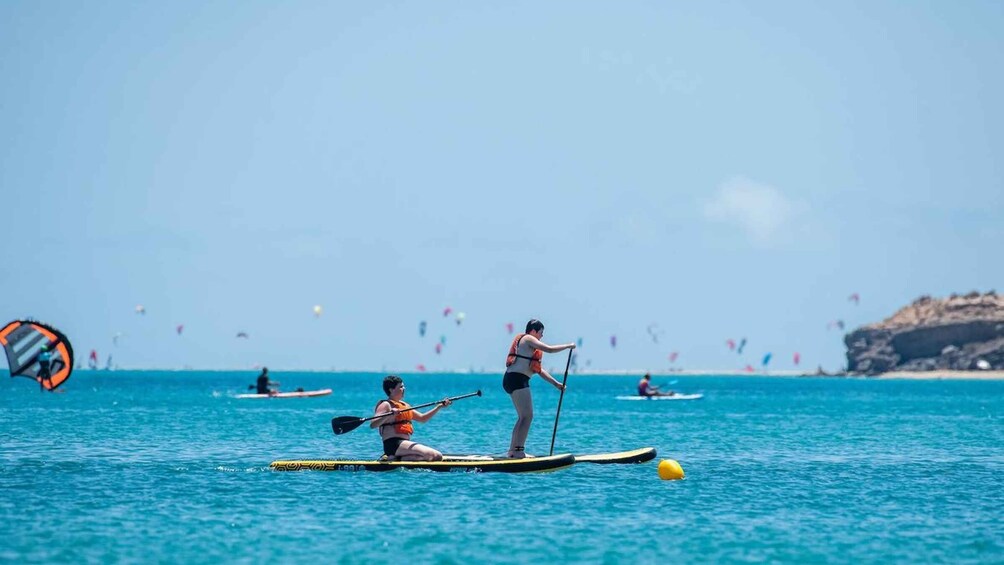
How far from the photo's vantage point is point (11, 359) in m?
70.6

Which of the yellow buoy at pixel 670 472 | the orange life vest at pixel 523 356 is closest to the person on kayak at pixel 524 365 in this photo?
the orange life vest at pixel 523 356

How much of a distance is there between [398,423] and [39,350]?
54936 mm

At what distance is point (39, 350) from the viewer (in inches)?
2872

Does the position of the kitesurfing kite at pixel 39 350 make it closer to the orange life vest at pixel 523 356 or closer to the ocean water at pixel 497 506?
the ocean water at pixel 497 506

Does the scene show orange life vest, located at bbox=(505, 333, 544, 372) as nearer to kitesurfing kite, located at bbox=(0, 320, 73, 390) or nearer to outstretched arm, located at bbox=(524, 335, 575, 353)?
outstretched arm, located at bbox=(524, 335, 575, 353)

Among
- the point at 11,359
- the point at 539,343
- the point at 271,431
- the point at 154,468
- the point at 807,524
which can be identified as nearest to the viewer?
the point at 807,524

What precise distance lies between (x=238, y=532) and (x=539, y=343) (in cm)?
698

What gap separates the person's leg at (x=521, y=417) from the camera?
23.0 metres

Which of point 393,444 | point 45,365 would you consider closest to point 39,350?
point 45,365

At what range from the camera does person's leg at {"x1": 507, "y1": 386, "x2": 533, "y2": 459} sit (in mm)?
22969

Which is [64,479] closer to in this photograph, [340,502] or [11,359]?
[340,502]

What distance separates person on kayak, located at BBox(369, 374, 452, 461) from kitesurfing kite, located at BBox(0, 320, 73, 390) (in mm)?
47260

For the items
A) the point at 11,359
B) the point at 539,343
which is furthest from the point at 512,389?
the point at 11,359

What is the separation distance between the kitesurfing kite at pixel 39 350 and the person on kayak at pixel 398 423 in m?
47.3
